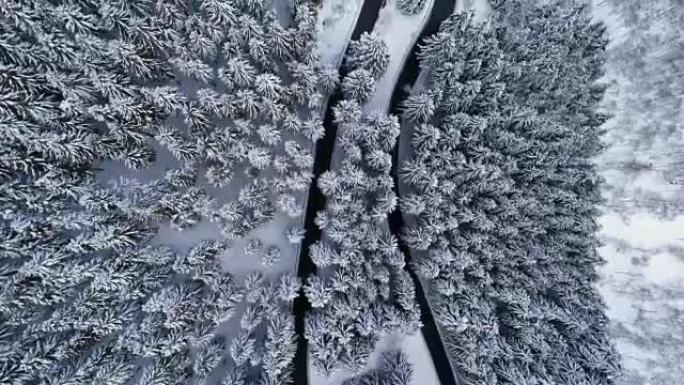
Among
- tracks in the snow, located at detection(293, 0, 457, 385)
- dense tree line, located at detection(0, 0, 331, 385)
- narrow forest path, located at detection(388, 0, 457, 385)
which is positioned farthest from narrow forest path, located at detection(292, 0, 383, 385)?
narrow forest path, located at detection(388, 0, 457, 385)

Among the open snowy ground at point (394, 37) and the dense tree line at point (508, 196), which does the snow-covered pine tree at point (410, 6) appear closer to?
the open snowy ground at point (394, 37)

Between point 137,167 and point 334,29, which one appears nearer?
point 137,167

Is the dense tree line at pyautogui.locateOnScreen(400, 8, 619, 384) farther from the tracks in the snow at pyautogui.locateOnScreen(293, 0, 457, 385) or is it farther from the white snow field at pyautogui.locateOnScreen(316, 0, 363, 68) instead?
the white snow field at pyautogui.locateOnScreen(316, 0, 363, 68)

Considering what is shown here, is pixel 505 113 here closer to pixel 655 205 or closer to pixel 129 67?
pixel 655 205

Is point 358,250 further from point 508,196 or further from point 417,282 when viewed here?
point 508,196

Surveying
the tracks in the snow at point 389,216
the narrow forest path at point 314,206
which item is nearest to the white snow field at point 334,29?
the narrow forest path at point 314,206

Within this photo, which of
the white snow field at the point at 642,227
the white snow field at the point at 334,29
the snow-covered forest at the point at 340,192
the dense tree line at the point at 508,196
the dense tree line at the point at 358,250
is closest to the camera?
the snow-covered forest at the point at 340,192

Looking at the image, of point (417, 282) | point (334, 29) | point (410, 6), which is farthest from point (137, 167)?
point (410, 6)
